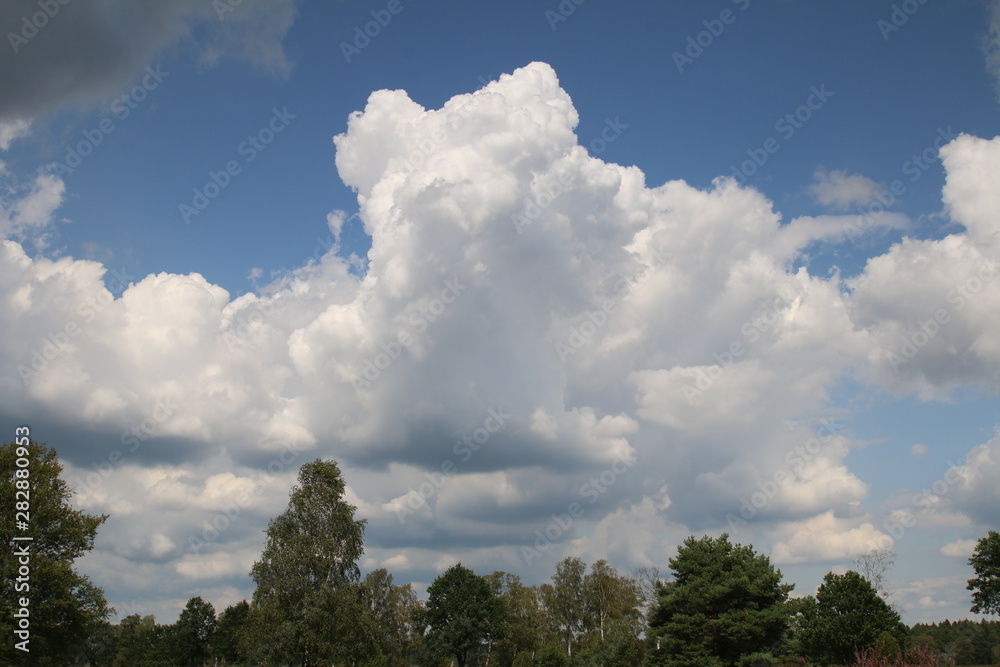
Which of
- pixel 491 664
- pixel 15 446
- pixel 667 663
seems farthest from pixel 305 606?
pixel 491 664

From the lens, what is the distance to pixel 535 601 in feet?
341

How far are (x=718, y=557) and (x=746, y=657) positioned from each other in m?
8.19

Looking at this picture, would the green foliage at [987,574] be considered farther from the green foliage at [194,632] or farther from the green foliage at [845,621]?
the green foliage at [194,632]

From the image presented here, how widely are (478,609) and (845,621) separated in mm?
51699

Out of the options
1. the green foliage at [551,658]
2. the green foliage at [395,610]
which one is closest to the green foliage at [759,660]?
the green foliage at [551,658]

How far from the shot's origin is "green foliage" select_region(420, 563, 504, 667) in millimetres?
92875

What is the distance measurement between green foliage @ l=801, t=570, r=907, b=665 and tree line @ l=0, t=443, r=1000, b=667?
0.36ft

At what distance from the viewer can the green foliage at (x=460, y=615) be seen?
305 ft

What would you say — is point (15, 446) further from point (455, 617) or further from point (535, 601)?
point (535, 601)

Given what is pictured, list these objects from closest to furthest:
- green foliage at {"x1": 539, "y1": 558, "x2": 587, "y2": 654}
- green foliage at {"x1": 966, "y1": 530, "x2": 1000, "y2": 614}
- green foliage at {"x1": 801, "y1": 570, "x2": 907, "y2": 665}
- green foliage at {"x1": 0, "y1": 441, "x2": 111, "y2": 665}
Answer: green foliage at {"x1": 0, "y1": 441, "x2": 111, "y2": 665} < green foliage at {"x1": 801, "y1": 570, "x2": 907, "y2": 665} < green foliage at {"x1": 966, "y1": 530, "x2": 1000, "y2": 614} < green foliage at {"x1": 539, "y1": 558, "x2": 587, "y2": 654}

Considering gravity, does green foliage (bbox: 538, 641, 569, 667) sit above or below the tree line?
below

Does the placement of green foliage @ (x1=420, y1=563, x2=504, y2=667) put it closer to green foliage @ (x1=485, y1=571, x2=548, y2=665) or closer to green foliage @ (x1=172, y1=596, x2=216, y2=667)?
green foliage @ (x1=485, y1=571, x2=548, y2=665)

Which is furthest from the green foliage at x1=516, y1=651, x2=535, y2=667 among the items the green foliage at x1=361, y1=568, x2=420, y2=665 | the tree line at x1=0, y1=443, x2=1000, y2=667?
the green foliage at x1=361, y1=568, x2=420, y2=665

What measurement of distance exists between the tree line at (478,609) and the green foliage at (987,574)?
0.18 meters
